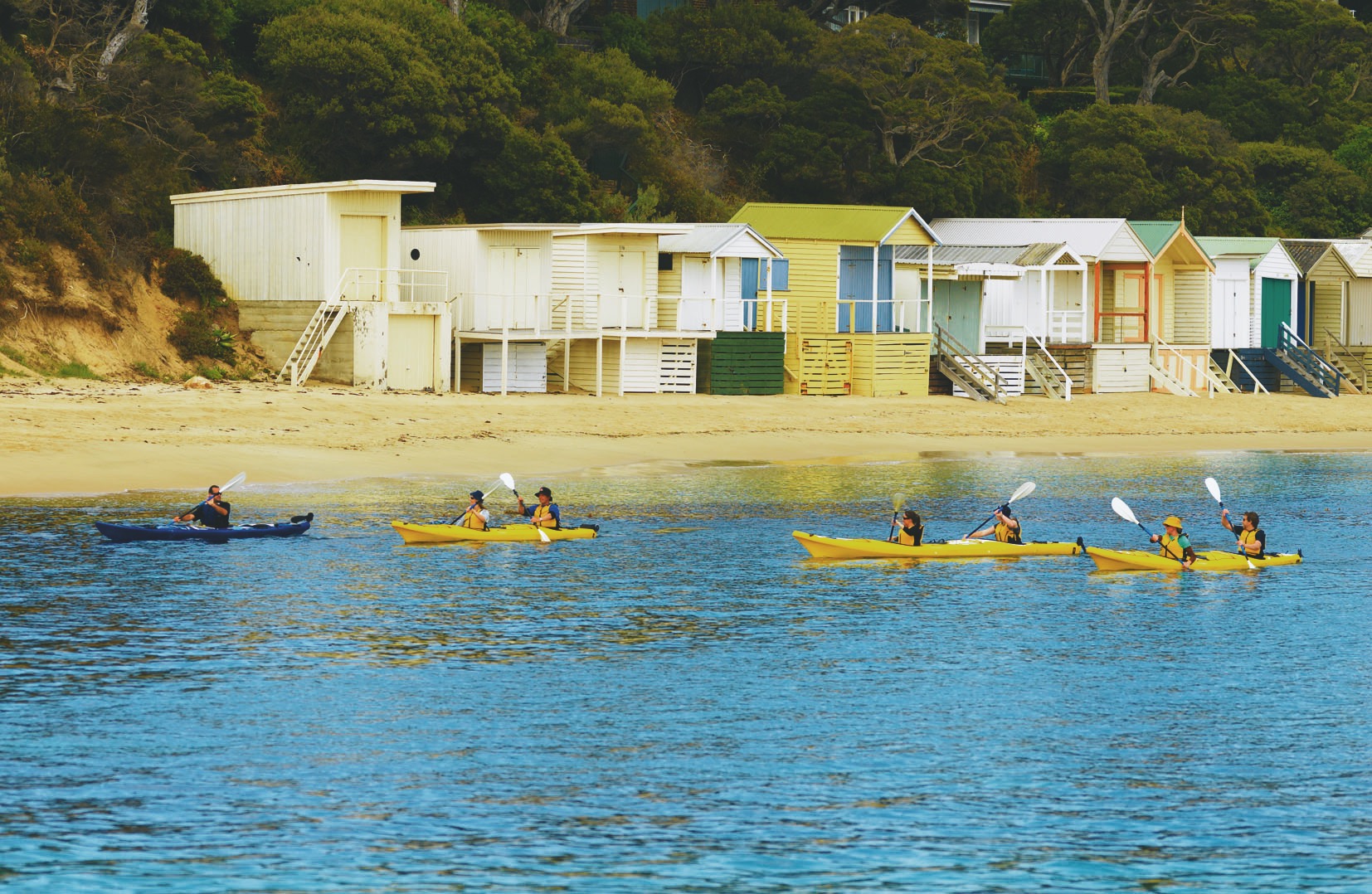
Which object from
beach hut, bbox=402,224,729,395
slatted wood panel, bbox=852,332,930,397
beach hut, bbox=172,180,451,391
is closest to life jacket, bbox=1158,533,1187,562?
beach hut, bbox=402,224,729,395

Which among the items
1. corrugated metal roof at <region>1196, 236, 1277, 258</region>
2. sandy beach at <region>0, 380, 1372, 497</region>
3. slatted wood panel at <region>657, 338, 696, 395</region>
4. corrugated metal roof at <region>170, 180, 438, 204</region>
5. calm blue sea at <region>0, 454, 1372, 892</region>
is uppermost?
corrugated metal roof at <region>1196, 236, 1277, 258</region>

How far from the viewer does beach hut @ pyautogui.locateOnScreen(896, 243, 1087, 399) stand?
56.7 meters

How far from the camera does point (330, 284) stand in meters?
46.2

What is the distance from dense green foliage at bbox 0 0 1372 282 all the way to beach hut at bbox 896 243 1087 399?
10.4 meters

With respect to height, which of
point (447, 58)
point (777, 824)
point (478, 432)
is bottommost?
point (777, 824)

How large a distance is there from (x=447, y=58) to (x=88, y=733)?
43518 millimetres

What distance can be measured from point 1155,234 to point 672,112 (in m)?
20.9

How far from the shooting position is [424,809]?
15273mm

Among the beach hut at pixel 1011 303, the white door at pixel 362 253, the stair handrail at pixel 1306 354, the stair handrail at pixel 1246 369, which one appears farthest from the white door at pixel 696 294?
the stair handrail at pixel 1306 354

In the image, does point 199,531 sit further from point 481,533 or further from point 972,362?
point 972,362

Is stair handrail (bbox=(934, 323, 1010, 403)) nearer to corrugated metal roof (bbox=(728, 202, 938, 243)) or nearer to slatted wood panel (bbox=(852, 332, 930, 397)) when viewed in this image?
slatted wood panel (bbox=(852, 332, 930, 397))

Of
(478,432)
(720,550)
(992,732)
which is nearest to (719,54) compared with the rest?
(478,432)

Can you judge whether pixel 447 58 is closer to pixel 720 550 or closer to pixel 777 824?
pixel 720 550

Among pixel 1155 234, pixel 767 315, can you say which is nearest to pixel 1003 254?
pixel 1155 234
